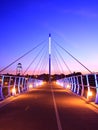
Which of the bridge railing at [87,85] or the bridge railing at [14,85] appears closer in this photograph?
the bridge railing at [87,85]

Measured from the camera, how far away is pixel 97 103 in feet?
68.2

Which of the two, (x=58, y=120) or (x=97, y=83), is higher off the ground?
(x=97, y=83)

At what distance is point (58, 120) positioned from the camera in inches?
528

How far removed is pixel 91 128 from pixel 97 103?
9405mm

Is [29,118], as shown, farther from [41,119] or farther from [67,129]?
[67,129]

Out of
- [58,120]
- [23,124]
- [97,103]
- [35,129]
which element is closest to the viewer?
[35,129]

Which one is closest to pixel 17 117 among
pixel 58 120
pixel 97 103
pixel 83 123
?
pixel 58 120

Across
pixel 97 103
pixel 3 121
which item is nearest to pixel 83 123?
pixel 3 121

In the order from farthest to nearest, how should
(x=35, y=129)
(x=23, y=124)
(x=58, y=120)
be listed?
1. (x=58, y=120)
2. (x=23, y=124)
3. (x=35, y=129)

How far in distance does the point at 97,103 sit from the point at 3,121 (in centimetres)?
→ 943

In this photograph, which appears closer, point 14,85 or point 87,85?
point 87,85

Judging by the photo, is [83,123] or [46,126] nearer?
[46,126]

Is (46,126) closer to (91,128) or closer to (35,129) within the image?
(35,129)

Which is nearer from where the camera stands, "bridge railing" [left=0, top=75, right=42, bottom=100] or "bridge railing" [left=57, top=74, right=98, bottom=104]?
"bridge railing" [left=57, top=74, right=98, bottom=104]
